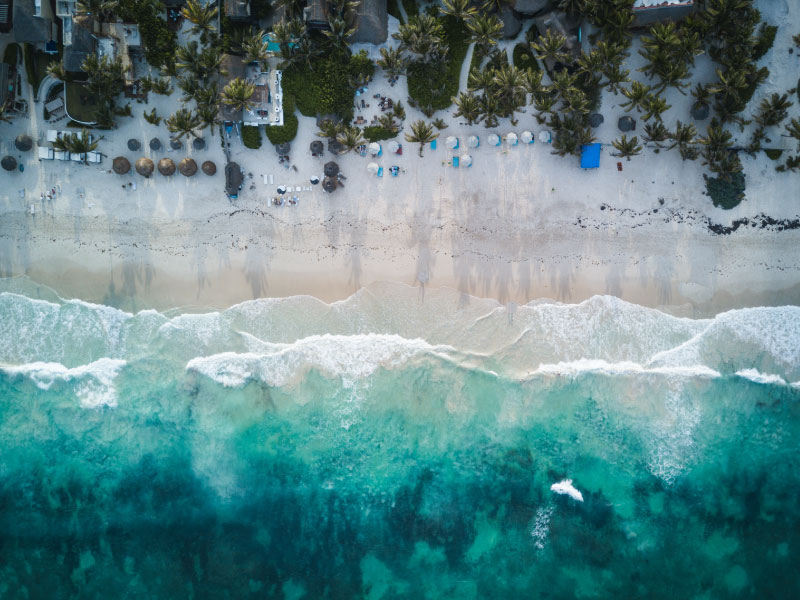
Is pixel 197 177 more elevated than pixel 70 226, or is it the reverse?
pixel 197 177

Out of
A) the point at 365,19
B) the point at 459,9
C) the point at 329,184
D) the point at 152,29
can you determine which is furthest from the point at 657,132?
the point at 152,29

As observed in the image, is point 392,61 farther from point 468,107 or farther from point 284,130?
point 284,130

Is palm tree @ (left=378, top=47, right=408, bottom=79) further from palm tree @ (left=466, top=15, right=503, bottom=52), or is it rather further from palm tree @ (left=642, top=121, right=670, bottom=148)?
palm tree @ (left=642, top=121, right=670, bottom=148)

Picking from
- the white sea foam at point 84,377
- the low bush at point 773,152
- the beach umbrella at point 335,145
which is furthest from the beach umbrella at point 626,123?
the white sea foam at point 84,377

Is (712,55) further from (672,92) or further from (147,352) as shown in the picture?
(147,352)

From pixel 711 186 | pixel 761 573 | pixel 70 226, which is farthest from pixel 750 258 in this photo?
pixel 70 226
